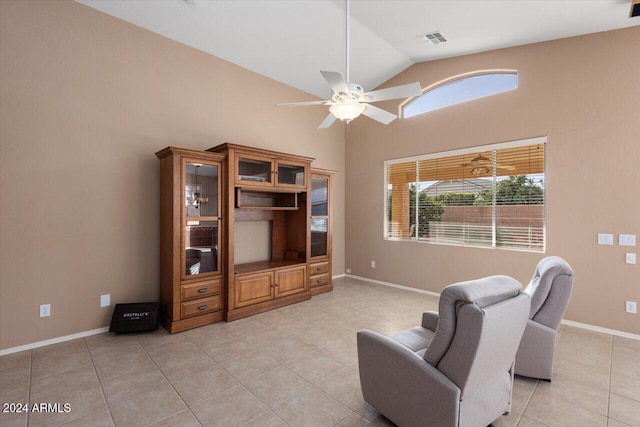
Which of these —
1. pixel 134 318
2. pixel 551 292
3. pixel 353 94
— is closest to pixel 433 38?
pixel 353 94

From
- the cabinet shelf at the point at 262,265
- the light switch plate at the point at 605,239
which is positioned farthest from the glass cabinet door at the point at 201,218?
the light switch plate at the point at 605,239

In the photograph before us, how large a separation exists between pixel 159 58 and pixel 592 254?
5.79 metres

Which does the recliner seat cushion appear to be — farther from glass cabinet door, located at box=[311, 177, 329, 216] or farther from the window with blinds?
glass cabinet door, located at box=[311, 177, 329, 216]

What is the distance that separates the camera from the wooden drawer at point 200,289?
3.39 metres

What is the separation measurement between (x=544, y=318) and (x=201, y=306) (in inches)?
135

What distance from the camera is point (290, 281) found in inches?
172

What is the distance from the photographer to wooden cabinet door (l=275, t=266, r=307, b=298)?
422 centimetres

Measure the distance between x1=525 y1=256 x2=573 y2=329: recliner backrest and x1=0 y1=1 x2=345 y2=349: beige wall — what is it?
403cm

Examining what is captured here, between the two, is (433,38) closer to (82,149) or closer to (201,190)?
(201,190)

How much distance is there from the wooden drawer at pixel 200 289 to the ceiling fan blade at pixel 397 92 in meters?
2.74

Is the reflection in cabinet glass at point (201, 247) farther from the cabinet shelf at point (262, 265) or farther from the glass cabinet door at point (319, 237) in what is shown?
the glass cabinet door at point (319, 237)

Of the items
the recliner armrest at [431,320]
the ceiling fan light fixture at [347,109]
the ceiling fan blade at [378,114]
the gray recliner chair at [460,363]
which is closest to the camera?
the gray recliner chair at [460,363]

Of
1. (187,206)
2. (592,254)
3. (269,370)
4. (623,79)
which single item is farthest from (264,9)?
(592,254)

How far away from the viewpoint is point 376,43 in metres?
4.29
